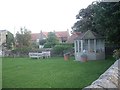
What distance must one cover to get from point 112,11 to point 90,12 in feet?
37.4

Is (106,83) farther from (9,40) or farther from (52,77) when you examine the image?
(9,40)

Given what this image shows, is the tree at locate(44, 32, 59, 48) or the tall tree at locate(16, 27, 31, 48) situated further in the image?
the tree at locate(44, 32, 59, 48)

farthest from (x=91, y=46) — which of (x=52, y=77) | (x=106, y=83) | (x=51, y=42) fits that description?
(x=106, y=83)

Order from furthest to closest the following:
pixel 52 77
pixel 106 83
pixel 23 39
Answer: pixel 23 39, pixel 52 77, pixel 106 83

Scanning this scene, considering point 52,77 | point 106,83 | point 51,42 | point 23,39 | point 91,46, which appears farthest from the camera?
point 51,42

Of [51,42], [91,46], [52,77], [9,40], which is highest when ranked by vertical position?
[9,40]

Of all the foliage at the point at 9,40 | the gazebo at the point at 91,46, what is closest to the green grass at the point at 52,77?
the gazebo at the point at 91,46

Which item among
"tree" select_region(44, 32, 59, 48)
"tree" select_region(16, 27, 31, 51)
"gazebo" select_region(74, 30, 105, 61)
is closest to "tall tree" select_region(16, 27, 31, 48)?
"tree" select_region(16, 27, 31, 51)

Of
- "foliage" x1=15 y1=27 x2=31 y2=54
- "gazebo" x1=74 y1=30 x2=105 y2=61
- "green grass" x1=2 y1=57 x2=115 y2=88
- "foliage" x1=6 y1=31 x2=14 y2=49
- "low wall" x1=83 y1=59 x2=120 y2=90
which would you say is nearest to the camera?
"low wall" x1=83 y1=59 x2=120 y2=90

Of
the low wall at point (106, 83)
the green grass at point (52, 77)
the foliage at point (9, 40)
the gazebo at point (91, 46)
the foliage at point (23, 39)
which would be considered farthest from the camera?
the foliage at point (9, 40)

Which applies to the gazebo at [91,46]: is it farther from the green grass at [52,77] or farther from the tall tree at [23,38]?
→ the tall tree at [23,38]

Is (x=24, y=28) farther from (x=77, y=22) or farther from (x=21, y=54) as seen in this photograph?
(x=77, y=22)

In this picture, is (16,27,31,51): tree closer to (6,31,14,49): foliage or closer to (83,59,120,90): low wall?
(6,31,14,49): foliage

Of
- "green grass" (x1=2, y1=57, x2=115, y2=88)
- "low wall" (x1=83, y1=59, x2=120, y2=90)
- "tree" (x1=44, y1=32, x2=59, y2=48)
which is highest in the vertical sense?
"tree" (x1=44, y1=32, x2=59, y2=48)
